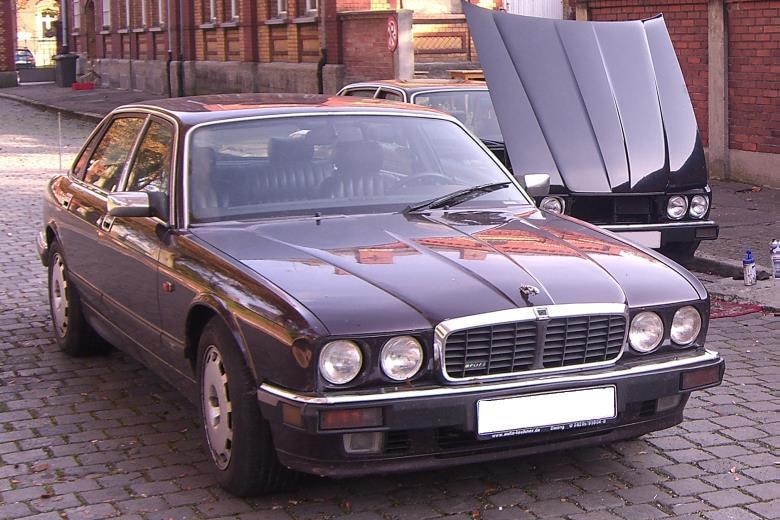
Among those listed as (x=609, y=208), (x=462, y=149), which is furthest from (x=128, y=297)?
(x=609, y=208)

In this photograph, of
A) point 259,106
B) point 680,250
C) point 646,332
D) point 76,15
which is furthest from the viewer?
point 76,15

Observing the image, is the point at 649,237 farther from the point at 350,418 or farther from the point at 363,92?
the point at 350,418

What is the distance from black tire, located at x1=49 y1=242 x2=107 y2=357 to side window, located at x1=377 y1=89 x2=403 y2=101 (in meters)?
4.03

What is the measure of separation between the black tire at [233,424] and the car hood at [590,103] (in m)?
4.72

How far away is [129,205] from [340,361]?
67.3 inches

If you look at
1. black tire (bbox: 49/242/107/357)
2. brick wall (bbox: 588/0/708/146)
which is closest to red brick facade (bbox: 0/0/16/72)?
brick wall (bbox: 588/0/708/146)

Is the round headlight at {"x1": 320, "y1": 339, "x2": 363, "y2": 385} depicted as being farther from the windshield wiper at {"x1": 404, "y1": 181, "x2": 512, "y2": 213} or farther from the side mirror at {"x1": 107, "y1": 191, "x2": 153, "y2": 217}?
the side mirror at {"x1": 107, "y1": 191, "x2": 153, "y2": 217}

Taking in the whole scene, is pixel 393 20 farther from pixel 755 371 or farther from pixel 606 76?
pixel 755 371

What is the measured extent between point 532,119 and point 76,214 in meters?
3.85

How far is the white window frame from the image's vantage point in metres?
49.9

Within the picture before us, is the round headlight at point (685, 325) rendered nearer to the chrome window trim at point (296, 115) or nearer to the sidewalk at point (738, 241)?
the chrome window trim at point (296, 115)

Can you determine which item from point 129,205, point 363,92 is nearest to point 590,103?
point 363,92

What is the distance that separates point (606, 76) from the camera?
1015 centimetres

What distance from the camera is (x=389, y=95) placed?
37.2ft
